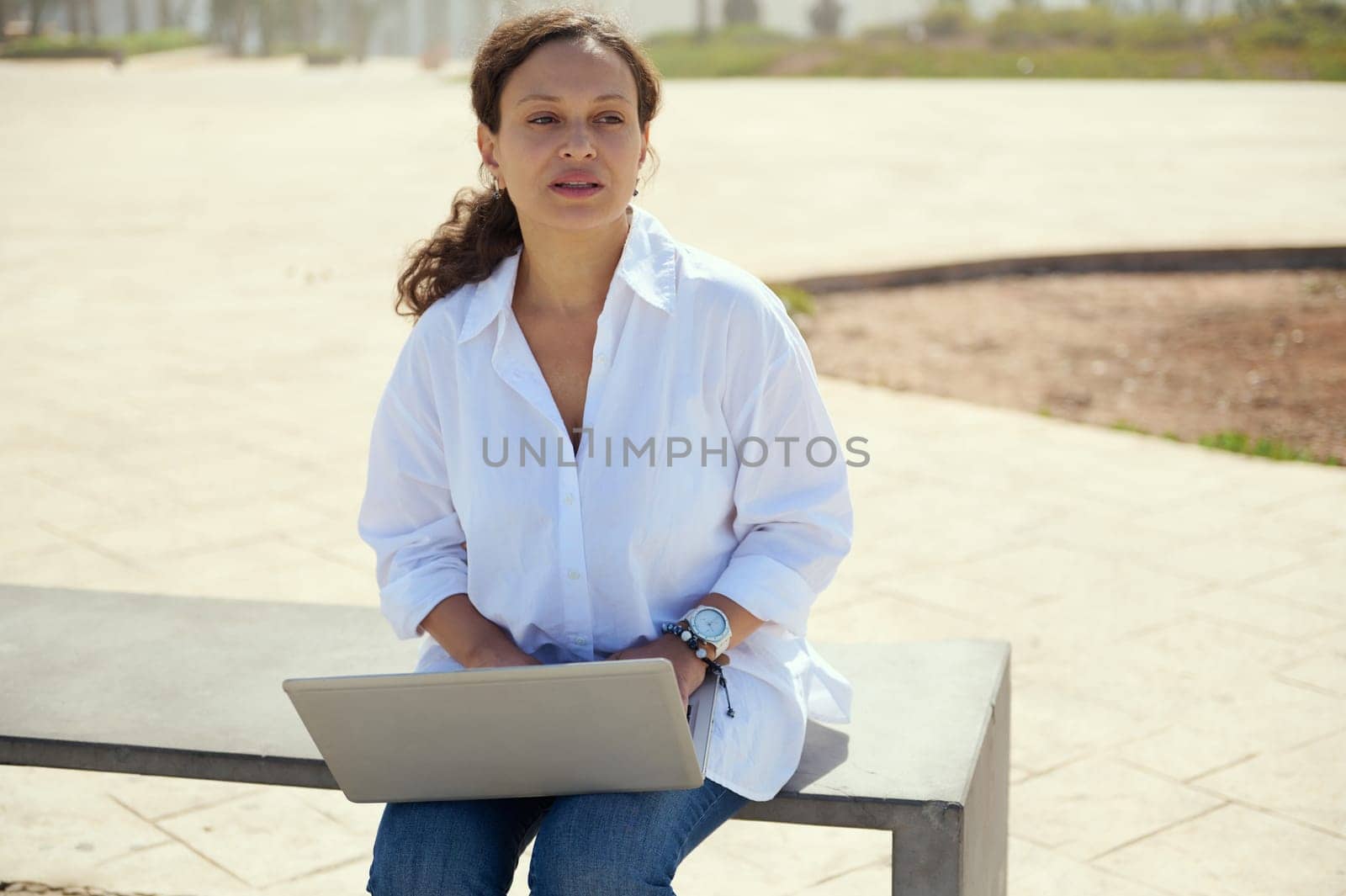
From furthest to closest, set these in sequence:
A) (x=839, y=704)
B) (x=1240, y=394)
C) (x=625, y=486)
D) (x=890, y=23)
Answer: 1. (x=890, y=23)
2. (x=1240, y=394)
3. (x=839, y=704)
4. (x=625, y=486)

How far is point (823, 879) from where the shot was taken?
3184mm

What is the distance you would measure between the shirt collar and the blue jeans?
2.32 feet

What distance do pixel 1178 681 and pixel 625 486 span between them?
7.35 feet

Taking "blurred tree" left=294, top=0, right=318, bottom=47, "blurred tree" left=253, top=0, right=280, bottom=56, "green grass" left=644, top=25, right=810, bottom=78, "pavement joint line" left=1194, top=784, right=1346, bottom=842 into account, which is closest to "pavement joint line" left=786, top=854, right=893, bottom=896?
"pavement joint line" left=1194, top=784, right=1346, bottom=842

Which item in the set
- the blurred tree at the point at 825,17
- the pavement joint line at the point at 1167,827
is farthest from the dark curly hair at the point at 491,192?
the blurred tree at the point at 825,17

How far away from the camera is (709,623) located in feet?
7.52

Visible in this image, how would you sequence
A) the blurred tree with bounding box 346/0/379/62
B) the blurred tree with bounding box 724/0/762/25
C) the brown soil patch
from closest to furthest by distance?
the brown soil patch → the blurred tree with bounding box 724/0/762/25 → the blurred tree with bounding box 346/0/379/62

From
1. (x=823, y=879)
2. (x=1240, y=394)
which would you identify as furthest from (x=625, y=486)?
(x=1240, y=394)

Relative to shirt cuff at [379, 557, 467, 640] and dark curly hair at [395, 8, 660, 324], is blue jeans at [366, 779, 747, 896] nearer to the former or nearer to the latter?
shirt cuff at [379, 557, 467, 640]

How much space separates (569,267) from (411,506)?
45 centimetres

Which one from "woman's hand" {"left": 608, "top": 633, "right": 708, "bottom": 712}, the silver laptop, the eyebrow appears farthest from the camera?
the eyebrow

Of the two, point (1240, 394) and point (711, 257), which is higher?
point (711, 257)

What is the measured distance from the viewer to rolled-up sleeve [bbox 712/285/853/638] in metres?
2.36

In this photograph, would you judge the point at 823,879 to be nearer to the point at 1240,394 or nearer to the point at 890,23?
the point at 1240,394
